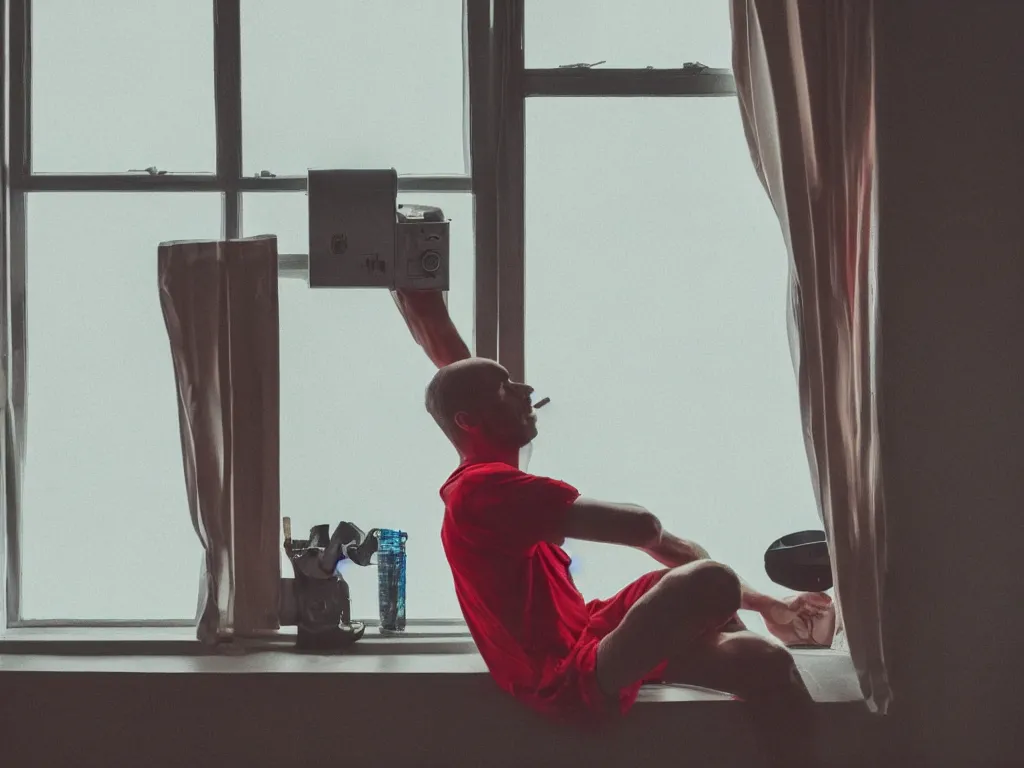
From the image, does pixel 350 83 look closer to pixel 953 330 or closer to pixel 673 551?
pixel 673 551

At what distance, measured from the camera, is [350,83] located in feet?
7.49

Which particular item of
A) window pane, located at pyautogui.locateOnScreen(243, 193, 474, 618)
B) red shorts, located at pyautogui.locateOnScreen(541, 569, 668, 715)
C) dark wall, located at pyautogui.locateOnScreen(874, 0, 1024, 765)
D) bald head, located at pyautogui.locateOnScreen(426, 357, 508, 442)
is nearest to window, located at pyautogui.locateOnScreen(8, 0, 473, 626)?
window pane, located at pyautogui.locateOnScreen(243, 193, 474, 618)

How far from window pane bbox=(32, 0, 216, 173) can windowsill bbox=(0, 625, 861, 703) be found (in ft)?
3.98

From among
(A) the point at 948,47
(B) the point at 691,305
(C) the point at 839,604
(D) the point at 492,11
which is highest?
(D) the point at 492,11

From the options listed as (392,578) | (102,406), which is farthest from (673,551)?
(102,406)

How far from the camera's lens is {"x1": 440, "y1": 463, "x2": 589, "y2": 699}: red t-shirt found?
178 cm

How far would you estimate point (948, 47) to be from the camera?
203 cm

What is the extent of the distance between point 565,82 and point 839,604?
1.45m

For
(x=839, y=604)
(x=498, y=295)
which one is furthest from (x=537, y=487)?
(x=839, y=604)

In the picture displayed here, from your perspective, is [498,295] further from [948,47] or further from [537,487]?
[948,47]

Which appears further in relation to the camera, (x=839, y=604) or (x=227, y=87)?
(x=227, y=87)

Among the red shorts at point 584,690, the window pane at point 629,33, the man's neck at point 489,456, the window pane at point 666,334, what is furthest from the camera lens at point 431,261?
the red shorts at point 584,690

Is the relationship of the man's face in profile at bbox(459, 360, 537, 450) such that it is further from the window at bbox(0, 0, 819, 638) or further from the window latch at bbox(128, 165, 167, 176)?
the window latch at bbox(128, 165, 167, 176)

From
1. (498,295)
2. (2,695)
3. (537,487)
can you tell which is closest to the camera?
(537,487)
